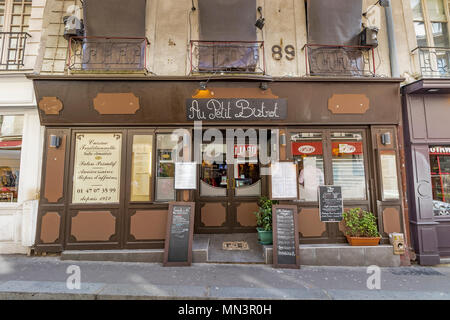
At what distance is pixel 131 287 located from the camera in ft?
12.8

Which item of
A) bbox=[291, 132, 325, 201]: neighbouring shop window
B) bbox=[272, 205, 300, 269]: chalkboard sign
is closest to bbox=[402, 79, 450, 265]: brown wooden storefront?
bbox=[291, 132, 325, 201]: neighbouring shop window

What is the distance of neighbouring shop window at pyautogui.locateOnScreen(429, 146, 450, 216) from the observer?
564 cm

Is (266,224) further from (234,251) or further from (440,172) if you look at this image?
(440,172)

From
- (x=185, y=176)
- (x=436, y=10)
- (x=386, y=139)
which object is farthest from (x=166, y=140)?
(x=436, y=10)

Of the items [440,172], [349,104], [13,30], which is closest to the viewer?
[349,104]

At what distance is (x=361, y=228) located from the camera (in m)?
5.16

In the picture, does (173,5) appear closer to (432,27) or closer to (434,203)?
(432,27)

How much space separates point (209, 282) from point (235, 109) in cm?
369

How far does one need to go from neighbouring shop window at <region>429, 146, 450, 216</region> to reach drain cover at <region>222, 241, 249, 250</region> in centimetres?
478

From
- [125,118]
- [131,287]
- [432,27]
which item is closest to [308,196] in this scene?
[131,287]

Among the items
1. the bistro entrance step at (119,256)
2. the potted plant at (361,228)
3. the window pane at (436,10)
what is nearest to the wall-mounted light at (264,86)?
the potted plant at (361,228)

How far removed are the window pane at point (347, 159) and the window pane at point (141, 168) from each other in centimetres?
454
